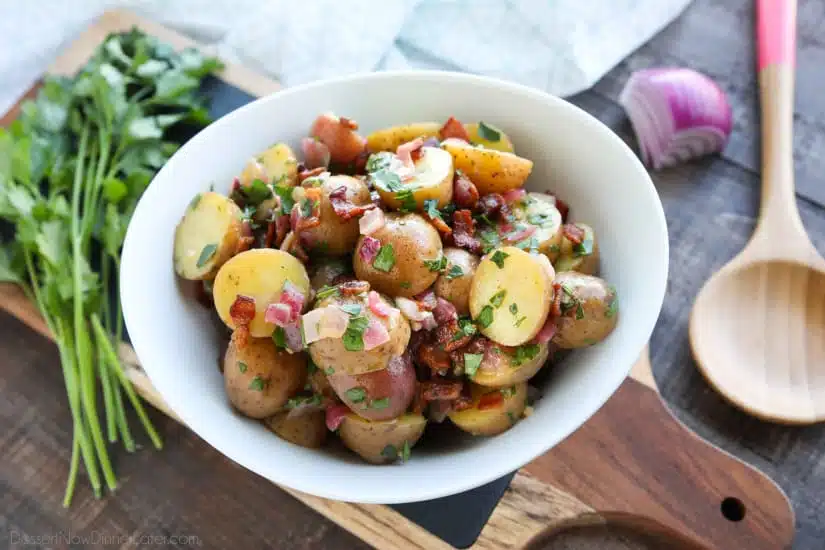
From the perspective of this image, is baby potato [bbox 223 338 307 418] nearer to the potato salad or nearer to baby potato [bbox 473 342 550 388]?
the potato salad

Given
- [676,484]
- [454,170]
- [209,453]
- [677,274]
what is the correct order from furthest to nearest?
[677,274] → [209,453] → [676,484] → [454,170]

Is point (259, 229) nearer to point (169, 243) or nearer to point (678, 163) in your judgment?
point (169, 243)

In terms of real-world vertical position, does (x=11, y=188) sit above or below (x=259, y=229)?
below

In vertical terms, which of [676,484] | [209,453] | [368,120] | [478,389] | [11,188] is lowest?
[209,453]

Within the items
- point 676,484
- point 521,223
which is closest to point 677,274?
point 676,484

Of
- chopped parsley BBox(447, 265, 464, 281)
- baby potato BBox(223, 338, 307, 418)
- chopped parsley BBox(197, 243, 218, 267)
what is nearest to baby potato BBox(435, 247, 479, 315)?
chopped parsley BBox(447, 265, 464, 281)
